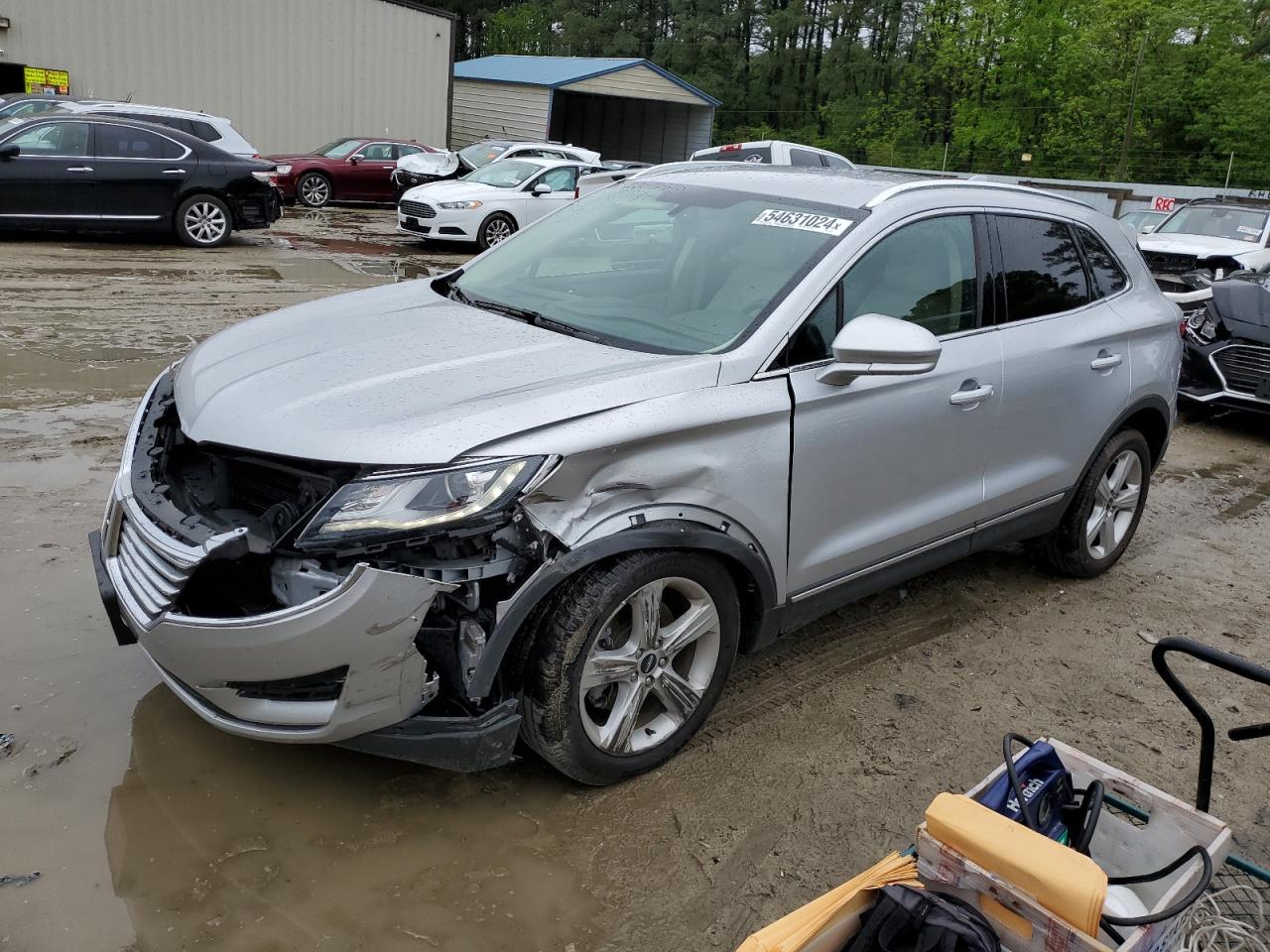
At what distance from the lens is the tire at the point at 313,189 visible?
20141 millimetres

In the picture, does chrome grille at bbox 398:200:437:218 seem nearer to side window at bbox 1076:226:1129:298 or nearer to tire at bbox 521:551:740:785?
side window at bbox 1076:226:1129:298

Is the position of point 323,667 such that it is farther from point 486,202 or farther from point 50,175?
point 486,202

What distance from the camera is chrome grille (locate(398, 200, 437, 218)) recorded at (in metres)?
15.0

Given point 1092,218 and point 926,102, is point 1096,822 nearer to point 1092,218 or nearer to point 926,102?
point 1092,218

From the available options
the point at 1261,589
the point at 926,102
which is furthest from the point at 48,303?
the point at 926,102

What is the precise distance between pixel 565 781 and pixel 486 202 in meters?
13.0

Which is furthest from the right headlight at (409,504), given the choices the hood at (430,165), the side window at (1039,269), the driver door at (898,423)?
the hood at (430,165)

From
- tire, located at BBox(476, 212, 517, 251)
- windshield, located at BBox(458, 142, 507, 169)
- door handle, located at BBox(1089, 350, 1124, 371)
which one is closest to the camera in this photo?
door handle, located at BBox(1089, 350, 1124, 371)

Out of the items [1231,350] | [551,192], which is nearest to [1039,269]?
[1231,350]

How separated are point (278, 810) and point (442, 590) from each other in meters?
0.90

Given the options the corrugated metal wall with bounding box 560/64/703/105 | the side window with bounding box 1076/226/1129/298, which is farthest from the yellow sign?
the side window with bounding box 1076/226/1129/298

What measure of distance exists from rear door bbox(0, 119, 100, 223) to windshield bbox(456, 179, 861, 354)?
32.5 ft

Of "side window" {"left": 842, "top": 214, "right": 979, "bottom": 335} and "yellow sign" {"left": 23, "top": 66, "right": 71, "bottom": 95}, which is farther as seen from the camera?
"yellow sign" {"left": 23, "top": 66, "right": 71, "bottom": 95}

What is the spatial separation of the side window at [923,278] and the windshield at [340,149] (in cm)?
1884
